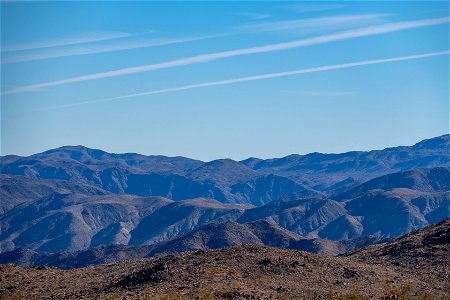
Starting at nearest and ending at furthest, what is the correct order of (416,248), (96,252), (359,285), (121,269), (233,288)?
(233,288) < (359,285) < (121,269) < (416,248) < (96,252)

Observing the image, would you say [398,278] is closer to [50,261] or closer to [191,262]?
[191,262]

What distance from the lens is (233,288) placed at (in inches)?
1313

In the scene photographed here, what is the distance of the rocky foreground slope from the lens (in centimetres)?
3369

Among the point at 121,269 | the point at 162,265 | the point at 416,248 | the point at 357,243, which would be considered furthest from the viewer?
the point at 357,243

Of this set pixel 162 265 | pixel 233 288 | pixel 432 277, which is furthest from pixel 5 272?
pixel 432 277

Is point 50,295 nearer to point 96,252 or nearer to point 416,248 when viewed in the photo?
point 416,248

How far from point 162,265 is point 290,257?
23.0ft

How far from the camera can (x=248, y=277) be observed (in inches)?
1432

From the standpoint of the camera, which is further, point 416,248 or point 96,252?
point 96,252

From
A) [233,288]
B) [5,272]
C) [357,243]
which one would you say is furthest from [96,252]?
[233,288]

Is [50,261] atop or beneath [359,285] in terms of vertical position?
beneath

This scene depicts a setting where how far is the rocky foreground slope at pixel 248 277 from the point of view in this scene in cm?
3369

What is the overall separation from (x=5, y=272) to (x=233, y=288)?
16.3 metres

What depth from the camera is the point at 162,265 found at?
125ft
